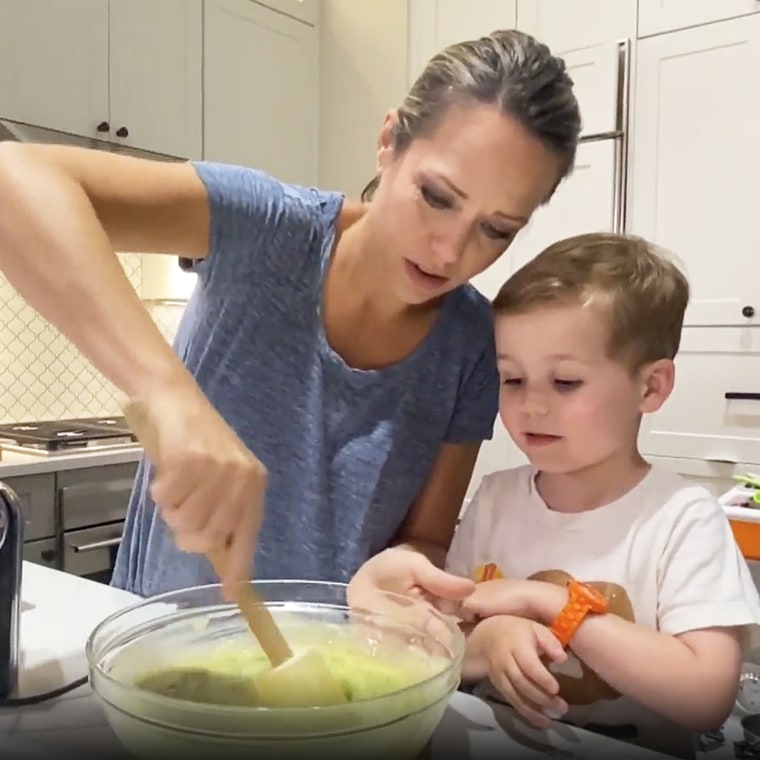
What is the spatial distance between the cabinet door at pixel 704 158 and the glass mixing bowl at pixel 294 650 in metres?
1.98

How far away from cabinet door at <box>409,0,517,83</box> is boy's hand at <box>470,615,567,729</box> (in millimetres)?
2416

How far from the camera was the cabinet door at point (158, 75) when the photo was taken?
2.61m

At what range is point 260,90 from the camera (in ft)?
9.95

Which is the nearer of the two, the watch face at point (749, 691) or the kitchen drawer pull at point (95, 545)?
the watch face at point (749, 691)

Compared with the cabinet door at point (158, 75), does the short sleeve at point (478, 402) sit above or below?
below

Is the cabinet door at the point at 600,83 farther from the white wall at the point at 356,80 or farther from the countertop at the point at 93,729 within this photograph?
the countertop at the point at 93,729

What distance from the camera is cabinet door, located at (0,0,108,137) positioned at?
92.2 inches

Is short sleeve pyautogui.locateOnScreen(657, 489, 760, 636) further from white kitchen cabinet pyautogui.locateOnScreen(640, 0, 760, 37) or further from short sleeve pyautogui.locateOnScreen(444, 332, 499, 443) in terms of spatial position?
white kitchen cabinet pyautogui.locateOnScreen(640, 0, 760, 37)

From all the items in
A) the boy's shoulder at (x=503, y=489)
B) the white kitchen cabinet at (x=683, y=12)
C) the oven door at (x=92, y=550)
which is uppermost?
the white kitchen cabinet at (x=683, y=12)

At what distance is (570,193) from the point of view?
2.68 metres

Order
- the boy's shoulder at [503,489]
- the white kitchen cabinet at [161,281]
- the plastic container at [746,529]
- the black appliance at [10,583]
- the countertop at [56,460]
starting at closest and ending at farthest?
the black appliance at [10,583]
the boy's shoulder at [503,489]
the plastic container at [746,529]
the countertop at [56,460]
the white kitchen cabinet at [161,281]

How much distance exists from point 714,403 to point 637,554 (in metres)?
1.67

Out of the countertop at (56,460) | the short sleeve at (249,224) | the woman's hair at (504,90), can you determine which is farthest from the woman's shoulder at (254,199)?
the countertop at (56,460)


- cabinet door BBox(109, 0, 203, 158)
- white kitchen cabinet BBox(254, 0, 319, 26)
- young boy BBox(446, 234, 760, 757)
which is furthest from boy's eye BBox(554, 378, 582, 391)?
white kitchen cabinet BBox(254, 0, 319, 26)
